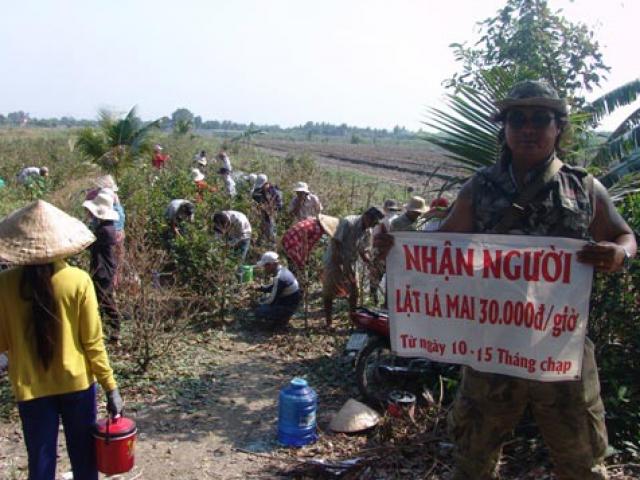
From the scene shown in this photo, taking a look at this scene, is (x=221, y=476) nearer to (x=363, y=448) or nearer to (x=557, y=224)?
(x=363, y=448)

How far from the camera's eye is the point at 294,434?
4.70 metres

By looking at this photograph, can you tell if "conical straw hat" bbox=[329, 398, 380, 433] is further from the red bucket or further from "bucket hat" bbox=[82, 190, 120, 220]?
"bucket hat" bbox=[82, 190, 120, 220]

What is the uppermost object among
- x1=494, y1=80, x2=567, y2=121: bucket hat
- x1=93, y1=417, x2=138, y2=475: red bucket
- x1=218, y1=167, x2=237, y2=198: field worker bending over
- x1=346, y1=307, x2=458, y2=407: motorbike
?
x1=494, y1=80, x2=567, y2=121: bucket hat

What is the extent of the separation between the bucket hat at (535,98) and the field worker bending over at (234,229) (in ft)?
19.1

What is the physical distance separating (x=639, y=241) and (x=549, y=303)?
5.53 feet

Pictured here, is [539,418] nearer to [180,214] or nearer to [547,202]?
[547,202]

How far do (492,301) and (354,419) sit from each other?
7.91 feet

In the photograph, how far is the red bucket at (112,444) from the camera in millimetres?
3045

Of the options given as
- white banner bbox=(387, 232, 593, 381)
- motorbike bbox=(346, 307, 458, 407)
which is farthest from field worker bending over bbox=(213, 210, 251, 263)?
white banner bbox=(387, 232, 593, 381)

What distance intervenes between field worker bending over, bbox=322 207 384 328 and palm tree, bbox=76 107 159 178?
7.43 metres

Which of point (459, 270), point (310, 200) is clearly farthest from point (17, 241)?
point (310, 200)

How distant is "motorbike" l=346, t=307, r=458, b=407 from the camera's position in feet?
17.5

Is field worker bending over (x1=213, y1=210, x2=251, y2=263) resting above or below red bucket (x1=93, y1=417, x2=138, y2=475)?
above

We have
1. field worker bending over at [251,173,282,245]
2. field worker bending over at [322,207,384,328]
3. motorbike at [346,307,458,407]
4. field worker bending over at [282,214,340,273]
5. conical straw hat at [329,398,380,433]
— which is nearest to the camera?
conical straw hat at [329,398,380,433]
